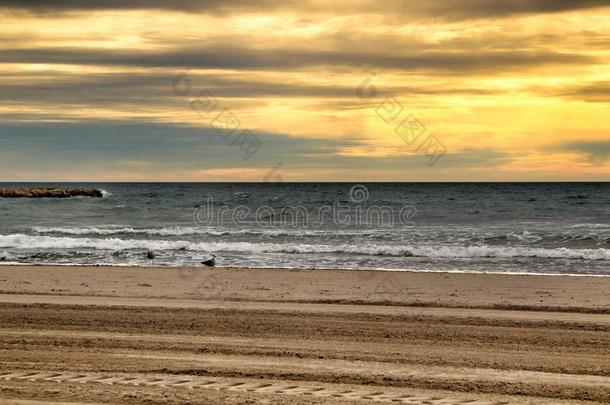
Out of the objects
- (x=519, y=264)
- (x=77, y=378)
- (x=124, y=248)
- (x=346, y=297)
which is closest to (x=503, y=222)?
(x=519, y=264)

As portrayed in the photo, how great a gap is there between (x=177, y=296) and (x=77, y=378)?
691 centimetres

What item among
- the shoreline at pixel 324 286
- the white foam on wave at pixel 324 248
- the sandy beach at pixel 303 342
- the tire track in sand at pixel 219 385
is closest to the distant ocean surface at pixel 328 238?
the white foam on wave at pixel 324 248

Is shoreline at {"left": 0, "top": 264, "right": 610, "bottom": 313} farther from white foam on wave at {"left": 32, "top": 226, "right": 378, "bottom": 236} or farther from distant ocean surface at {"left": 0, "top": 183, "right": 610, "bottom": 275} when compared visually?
white foam on wave at {"left": 32, "top": 226, "right": 378, "bottom": 236}

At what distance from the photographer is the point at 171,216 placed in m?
50.3

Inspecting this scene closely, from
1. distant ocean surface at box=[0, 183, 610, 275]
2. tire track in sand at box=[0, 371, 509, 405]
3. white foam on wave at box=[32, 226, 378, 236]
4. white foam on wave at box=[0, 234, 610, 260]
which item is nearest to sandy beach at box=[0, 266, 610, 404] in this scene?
tire track in sand at box=[0, 371, 509, 405]

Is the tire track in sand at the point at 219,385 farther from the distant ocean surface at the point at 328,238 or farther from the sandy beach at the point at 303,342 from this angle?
the distant ocean surface at the point at 328,238

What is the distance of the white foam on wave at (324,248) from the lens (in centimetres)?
2511

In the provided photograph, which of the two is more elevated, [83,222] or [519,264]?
[83,222]

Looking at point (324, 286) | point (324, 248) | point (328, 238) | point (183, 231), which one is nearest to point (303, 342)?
point (324, 286)

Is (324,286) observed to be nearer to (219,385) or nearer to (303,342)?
(303,342)

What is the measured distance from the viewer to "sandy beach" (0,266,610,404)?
23.6 feet

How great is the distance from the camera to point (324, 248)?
27.4 m

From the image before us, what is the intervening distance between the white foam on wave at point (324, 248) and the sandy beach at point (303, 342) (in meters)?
8.42

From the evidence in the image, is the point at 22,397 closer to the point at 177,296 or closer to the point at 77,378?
the point at 77,378
